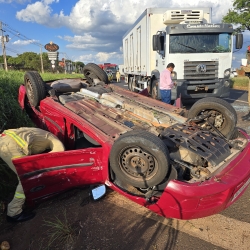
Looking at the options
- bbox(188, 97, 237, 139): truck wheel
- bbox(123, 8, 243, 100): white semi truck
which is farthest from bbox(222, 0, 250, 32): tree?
bbox(188, 97, 237, 139): truck wheel

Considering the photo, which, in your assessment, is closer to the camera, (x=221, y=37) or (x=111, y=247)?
(x=111, y=247)

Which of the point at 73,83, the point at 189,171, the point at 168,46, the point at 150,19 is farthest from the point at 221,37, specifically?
the point at 189,171

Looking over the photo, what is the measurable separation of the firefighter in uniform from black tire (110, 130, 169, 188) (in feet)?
2.69

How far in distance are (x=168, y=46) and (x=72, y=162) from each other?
19.0ft

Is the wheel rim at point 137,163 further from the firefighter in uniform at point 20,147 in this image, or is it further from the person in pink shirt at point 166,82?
the person in pink shirt at point 166,82

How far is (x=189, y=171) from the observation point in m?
2.57

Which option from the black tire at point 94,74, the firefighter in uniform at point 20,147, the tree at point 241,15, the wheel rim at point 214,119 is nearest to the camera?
the firefighter in uniform at point 20,147

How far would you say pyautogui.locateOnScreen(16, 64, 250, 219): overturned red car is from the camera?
2.17m

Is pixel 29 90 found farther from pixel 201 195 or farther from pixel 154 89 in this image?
pixel 154 89

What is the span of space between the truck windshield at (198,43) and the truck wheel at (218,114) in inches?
173

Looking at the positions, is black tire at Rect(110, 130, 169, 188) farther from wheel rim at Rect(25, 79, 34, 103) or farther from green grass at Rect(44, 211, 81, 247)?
wheel rim at Rect(25, 79, 34, 103)

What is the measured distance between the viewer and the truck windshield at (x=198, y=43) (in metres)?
7.29

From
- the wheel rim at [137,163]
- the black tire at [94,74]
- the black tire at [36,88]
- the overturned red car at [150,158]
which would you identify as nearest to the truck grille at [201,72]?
the black tire at [94,74]

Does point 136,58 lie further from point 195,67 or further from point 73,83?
point 73,83
